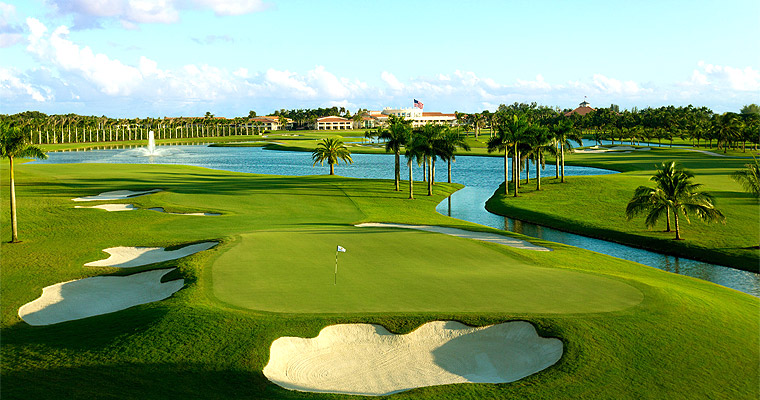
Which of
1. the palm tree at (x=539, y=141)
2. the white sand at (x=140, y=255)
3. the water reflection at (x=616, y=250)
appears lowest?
the water reflection at (x=616, y=250)

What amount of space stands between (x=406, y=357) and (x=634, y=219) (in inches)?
1295

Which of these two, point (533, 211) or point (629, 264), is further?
point (533, 211)

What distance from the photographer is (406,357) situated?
16672mm

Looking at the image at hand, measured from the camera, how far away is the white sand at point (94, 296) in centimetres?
2123

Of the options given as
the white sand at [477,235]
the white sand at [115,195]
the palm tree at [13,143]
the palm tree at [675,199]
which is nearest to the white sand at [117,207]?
the white sand at [115,195]

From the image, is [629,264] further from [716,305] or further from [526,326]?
[526,326]

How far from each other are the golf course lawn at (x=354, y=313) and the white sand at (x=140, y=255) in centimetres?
81

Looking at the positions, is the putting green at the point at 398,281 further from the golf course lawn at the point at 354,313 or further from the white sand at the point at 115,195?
the white sand at the point at 115,195

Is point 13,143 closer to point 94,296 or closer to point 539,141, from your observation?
point 94,296

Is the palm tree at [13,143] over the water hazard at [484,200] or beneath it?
over

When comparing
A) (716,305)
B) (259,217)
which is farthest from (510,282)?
(259,217)

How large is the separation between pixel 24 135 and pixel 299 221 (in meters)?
18.2

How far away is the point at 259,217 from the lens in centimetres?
4456

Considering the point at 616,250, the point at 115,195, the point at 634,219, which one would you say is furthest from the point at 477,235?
the point at 115,195
